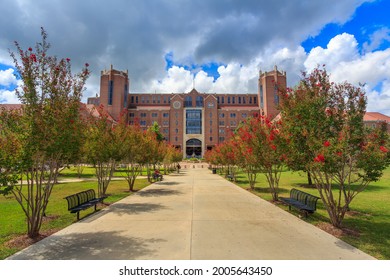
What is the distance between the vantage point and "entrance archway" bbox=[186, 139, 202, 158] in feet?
291

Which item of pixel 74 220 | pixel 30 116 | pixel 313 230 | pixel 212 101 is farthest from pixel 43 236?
pixel 212 101

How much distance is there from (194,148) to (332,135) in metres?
81.2

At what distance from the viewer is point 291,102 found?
29.1ft

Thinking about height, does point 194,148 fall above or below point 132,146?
→ above

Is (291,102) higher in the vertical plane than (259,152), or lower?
higher

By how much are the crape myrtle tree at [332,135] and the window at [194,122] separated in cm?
7940

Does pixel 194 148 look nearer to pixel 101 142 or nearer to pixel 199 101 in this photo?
pixel 199 101

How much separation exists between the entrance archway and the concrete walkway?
3071 inches

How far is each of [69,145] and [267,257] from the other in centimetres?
671

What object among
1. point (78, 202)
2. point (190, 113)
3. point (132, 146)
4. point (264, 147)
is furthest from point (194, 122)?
point (78, 202)

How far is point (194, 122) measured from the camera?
292 feet

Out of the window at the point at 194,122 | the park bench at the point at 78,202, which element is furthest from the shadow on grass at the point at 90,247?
the window at the point at 194,122

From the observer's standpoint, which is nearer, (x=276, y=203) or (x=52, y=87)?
(x=52, y=87)
